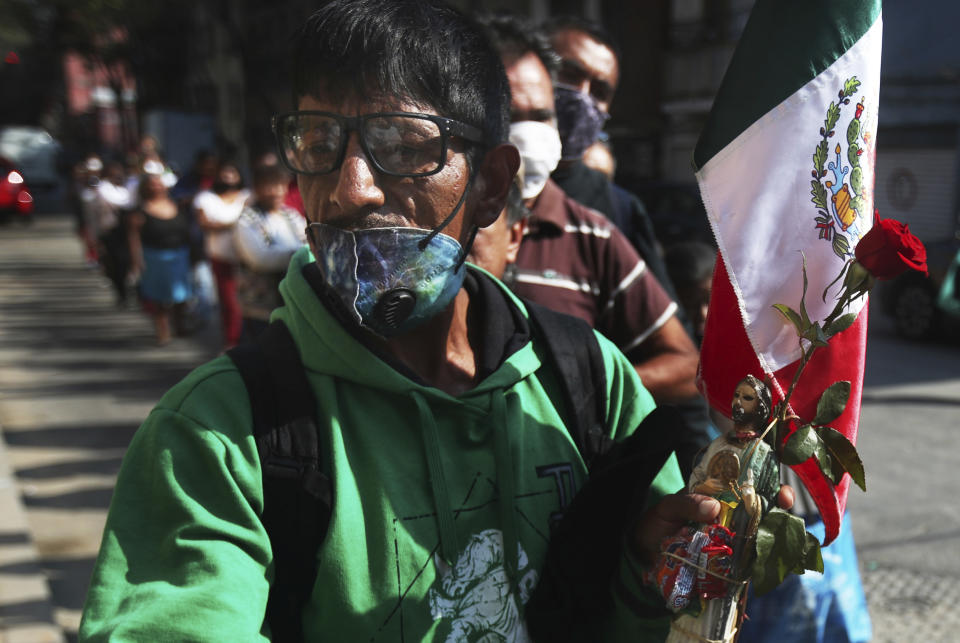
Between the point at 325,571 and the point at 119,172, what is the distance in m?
15.2

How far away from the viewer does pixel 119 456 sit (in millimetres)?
6766

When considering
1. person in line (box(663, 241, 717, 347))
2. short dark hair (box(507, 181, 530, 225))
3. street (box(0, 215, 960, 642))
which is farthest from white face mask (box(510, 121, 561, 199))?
street (box(0, 215, 960, 642))

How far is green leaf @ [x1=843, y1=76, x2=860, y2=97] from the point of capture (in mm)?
1633

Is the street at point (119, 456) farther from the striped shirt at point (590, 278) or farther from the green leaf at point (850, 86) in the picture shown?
the green leaf at point (850, 86)

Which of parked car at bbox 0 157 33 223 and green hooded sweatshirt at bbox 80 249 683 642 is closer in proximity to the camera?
green hooded sweatshirt at bbox 80 249 683 642

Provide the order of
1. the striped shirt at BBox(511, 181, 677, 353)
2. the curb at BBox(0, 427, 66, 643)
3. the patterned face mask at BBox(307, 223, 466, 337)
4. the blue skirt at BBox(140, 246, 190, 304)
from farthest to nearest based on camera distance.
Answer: the blue skirt at BBox(140, 246, 190, 304)
the curb at BBox(0, 427, 66, 643)
the striped shirt at BBox(511, 181, 677, 353)
the patterned face mask at BBox(307, 223, 466, 337)

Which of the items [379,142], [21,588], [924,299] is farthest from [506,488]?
[924,299]

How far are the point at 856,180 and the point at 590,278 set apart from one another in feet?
4.65

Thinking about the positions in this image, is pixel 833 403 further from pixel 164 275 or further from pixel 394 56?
pixel 164 275

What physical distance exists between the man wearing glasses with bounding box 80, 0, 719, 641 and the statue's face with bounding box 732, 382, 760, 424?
0.42ft

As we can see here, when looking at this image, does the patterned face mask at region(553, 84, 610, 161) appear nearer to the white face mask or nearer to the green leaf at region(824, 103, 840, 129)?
the white face mask

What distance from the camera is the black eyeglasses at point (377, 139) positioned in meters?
1.51

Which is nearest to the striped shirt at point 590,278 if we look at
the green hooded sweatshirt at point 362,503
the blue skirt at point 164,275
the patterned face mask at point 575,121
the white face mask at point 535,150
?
the white face mask at point 535,150

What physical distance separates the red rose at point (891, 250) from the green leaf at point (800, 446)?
0.76 ft
